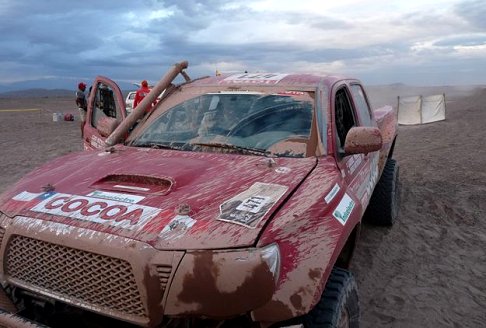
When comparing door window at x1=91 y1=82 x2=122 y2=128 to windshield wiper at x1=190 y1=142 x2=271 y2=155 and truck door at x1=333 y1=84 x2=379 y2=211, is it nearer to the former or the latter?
windshield wiper at x1=190 y1=142 x2=271 y2=155

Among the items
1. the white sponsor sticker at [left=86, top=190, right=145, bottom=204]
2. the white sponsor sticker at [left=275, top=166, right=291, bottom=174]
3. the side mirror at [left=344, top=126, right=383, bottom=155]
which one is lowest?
the white sponsor sticker at [left=86, top=190, right=145, bottom=204]

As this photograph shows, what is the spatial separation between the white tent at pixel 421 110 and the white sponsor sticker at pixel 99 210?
18.4 m

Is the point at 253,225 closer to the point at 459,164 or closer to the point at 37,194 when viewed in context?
the point at 37,194

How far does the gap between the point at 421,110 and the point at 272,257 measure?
752 inches

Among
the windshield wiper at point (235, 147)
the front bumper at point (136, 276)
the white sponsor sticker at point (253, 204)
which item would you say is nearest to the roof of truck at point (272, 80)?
the windshield wiper at point (235, 147)

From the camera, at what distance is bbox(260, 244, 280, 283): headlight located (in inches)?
78.5

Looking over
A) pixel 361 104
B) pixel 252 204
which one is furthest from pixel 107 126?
pixel 361 104

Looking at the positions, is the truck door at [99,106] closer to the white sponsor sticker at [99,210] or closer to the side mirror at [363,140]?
the white sponsor sticker at [99,210]

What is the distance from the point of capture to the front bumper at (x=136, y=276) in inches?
77.8

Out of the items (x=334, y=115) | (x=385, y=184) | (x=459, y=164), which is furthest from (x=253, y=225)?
(x=459, y=164)

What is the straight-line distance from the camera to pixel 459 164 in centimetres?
910

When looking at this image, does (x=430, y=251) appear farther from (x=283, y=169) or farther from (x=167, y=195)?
(x=167, y=195)

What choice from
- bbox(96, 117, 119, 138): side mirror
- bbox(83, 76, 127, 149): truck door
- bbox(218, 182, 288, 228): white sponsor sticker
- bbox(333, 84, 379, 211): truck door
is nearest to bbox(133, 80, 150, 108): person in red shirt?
bbox(83, 76, 127, 149): truck door

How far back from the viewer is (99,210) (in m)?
2.35
